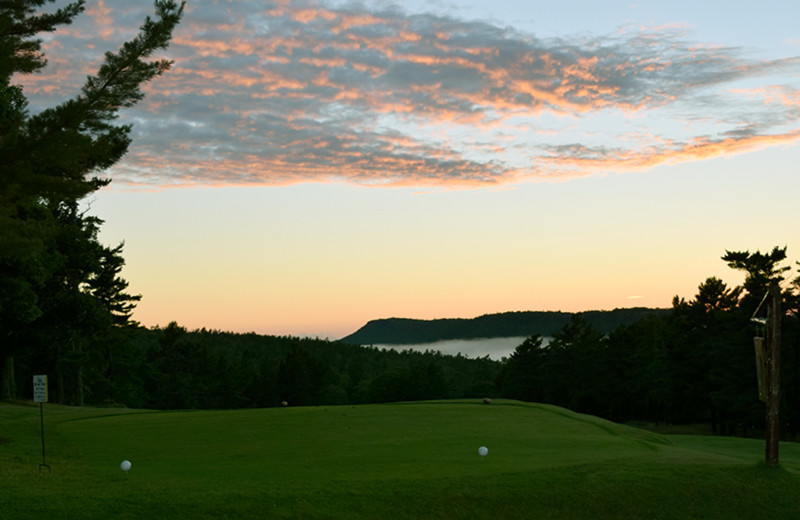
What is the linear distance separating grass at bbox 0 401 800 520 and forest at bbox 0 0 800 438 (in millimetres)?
6476

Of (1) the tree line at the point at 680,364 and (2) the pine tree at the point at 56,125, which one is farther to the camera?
(1) the tree line at the point at 680,364

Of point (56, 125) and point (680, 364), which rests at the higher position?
point (56, 125)

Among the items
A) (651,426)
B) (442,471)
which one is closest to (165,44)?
(442,471)

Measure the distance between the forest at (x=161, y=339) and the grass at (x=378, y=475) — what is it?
21.2 ft

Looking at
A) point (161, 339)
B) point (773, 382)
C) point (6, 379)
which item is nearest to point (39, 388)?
point (773, 382)

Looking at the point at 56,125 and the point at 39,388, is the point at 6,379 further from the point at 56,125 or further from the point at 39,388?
the point at 56,125

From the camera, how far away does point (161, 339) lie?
114 metres

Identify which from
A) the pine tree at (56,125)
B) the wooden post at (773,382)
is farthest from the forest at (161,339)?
the wooden post at (773,382)

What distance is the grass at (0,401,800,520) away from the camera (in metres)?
16.2

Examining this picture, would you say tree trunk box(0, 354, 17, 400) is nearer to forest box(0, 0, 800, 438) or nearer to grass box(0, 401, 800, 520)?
forest box(0, 0, 800, 438)

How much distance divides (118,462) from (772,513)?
18.9m

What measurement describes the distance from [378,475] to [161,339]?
103 meters

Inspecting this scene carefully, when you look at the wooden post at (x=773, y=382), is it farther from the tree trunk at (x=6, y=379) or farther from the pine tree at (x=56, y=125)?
the tree trunk at (x=6, y=379)

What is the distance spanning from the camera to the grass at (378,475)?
1617cm
